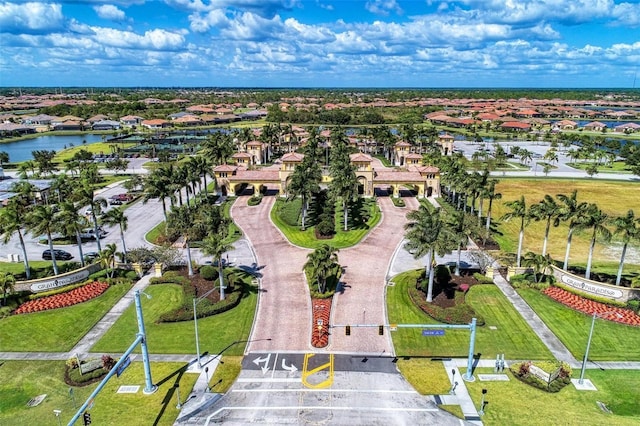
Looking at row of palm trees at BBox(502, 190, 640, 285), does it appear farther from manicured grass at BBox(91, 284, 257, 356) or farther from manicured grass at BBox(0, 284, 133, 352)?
manicured grass at BBox(0, 284, 133, 352)

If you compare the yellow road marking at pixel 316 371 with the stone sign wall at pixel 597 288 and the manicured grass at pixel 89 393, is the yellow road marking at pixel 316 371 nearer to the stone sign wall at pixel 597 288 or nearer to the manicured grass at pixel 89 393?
the manicured grass at pixel 89 393

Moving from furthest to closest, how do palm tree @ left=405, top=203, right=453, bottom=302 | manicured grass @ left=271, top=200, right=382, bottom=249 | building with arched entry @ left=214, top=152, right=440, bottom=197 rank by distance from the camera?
building with arched entry @ left=214, top=152, right=440, bottom=197
manicured grass @ left=271, top=200, right=382, bottom=249
palm tree @ left=405, top=203, right=453, bottom=302

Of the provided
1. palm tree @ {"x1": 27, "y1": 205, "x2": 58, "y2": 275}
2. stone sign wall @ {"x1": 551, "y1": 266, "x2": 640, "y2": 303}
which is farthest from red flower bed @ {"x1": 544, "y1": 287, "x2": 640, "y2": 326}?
palm tree @ {"x1": 27, "y1": 205, "x2": 58, "y2": 275}

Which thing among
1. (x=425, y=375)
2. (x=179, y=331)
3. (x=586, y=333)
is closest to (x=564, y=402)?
(x=425, y=375)

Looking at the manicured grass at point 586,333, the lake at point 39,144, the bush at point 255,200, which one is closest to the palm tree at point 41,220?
the bush at point 255,200

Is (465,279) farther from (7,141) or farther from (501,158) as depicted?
(7,141)

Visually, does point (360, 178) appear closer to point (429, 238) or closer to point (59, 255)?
point (429, 238)
